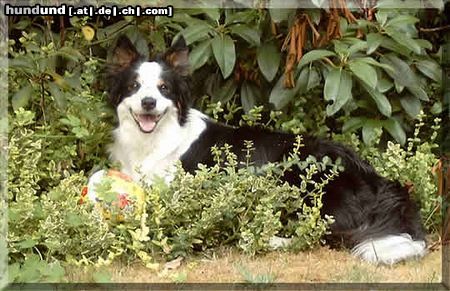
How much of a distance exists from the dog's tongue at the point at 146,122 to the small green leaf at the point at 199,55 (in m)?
0.45

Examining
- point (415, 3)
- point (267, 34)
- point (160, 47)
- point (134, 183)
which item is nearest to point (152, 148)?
point (134, 183)

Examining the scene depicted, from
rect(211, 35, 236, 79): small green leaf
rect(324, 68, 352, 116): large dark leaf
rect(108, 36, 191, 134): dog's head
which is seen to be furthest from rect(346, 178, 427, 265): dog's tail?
rect(108, 36, 191, 134): dog's head

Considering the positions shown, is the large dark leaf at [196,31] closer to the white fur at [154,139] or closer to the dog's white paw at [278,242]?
the white fur at [154,139]

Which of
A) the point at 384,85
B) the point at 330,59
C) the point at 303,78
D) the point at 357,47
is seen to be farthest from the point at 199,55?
the point at 384,85

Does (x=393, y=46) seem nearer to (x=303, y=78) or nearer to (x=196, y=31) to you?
(x=303, y=78)

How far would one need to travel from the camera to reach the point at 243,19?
5.35 m

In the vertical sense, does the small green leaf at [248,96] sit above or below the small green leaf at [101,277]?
above

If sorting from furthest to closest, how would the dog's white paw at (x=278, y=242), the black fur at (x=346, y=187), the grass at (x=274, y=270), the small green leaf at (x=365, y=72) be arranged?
the small green leaf at (x=365, y=72), the black fur at (x=346, y=187), the dog's white paw at (x=278, y=242), the grass at (x=274, y=270)

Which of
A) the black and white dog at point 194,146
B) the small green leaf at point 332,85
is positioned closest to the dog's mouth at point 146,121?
the black and white dog at point 194,146

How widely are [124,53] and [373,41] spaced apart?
156 centimetres

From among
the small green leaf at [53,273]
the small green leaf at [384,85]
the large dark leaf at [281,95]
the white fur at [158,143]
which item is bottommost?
the small green leaf at [53,273]

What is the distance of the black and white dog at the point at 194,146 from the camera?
4473 millimetres

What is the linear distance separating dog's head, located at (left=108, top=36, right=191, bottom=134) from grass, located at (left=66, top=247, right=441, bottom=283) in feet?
3.33

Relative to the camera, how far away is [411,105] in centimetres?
537
